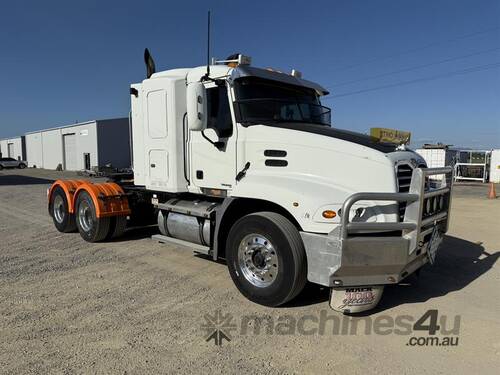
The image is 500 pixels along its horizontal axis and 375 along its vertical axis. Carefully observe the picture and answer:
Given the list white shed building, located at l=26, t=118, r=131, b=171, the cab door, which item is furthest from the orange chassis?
white shed building, located at l=26, t=118, r=131, b=171

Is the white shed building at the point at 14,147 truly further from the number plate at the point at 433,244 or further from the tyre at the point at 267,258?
the number plate at the point at 433,244

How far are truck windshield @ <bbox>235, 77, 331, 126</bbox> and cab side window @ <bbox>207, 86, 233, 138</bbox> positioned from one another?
0.21 m

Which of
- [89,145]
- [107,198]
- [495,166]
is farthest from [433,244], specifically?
[89,145]

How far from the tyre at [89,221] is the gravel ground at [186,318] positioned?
422 mm

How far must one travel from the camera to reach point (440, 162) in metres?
27.0

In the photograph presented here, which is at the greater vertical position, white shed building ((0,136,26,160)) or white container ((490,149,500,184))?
white shed building ((0,136,26,160))

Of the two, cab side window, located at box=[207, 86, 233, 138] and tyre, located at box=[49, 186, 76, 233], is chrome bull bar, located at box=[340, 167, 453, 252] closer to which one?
cab side window, located at box=[207, 86, 233, 138]

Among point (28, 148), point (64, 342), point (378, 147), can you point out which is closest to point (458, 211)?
point (378, 147)

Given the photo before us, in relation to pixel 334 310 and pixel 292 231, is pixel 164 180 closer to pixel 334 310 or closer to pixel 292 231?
pixel 292 231

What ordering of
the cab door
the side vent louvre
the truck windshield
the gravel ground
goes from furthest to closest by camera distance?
the cab door < the truck windshield < the side vent louvre < the gravel ground

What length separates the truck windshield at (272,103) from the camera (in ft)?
17.0

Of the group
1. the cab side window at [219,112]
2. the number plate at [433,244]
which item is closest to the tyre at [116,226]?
the cab side window at [219,112]

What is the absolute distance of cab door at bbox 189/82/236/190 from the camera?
5309 mm

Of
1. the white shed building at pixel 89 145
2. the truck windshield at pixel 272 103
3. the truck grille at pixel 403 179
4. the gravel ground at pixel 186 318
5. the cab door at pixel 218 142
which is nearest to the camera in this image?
the gravel ground at pixel 186 318
